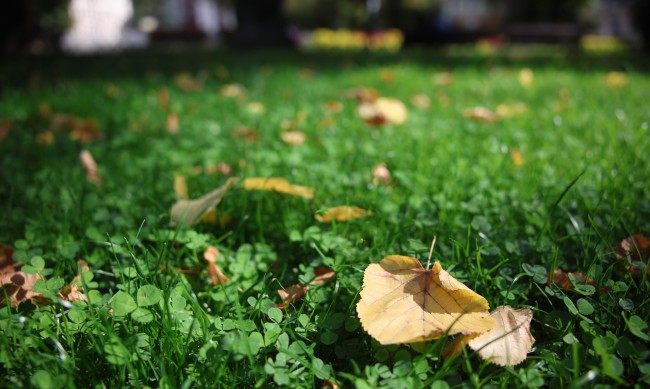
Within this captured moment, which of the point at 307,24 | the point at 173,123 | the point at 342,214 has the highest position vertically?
the point at 342,214

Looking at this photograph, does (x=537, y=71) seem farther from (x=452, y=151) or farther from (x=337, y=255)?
(x=337, y=255)

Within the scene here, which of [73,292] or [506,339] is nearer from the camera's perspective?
[506,339]

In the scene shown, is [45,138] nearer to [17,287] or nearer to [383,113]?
[17,287]

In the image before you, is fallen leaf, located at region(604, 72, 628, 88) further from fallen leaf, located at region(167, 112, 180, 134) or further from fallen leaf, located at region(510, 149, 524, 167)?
fallen leaf, located at region(167, 112, 180, 134)

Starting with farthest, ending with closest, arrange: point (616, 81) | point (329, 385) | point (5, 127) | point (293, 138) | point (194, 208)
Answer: point (616, 81), point (5, 127), point (293, 138), point (194, 208), point (329, 385)

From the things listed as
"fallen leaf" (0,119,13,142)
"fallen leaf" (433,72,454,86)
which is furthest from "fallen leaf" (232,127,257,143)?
"fallen leaf" (433,72,454,86)

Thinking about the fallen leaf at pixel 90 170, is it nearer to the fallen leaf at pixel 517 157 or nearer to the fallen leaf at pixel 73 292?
the fallen leaf at pixel 73 292

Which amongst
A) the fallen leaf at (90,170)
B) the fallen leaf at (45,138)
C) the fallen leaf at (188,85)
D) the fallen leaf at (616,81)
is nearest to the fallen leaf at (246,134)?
the fallen leaf at (90,170)

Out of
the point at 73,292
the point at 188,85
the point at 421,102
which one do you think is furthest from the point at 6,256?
the point at 188,85
